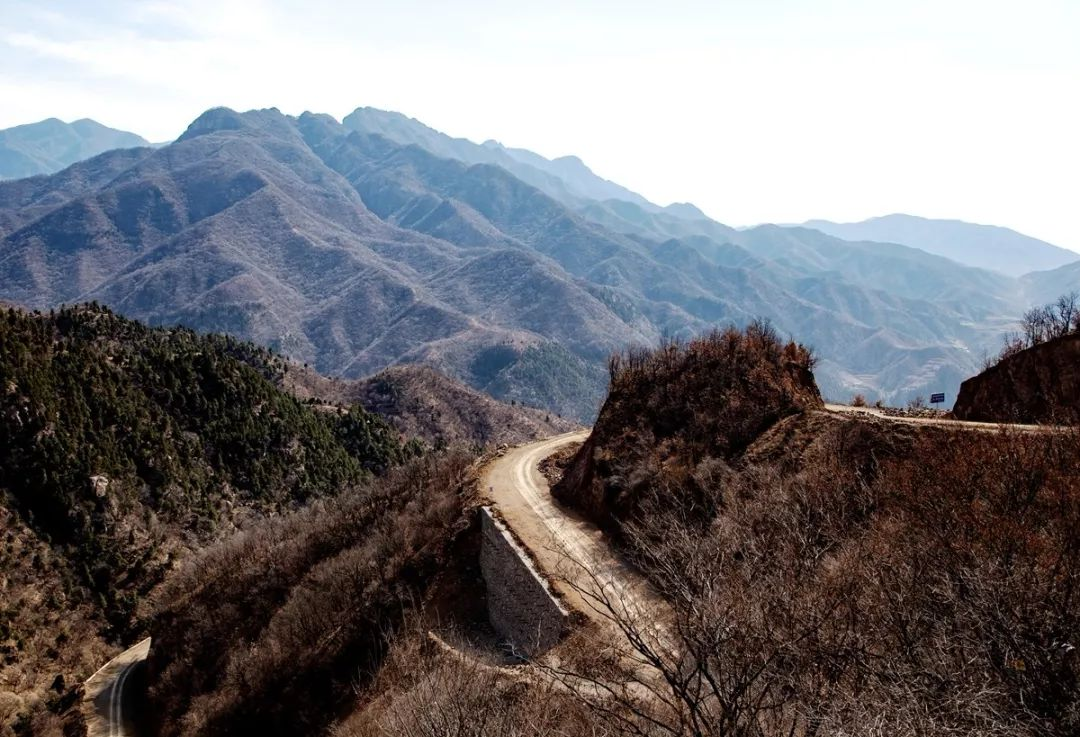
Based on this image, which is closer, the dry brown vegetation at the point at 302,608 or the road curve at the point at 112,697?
the dry brown vegetation at the point at 302,608

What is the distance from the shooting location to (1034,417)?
23828 millimetres

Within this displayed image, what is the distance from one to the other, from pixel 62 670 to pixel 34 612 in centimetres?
511

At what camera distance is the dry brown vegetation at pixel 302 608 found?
96.3 ft

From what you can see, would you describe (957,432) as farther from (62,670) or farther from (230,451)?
(230,451)

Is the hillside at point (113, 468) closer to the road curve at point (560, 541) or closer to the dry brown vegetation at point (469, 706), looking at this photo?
the road curve at point (560, 541)

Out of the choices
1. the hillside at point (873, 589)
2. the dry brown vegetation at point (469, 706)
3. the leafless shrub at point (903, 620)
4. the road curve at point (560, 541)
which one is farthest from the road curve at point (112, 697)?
the leafless shrub at point (903, 620)

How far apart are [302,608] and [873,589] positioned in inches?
1126

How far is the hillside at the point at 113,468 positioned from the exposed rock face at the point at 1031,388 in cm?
5616

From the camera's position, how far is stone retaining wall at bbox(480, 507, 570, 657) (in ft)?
76.3

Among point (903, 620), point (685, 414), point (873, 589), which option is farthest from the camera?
point (685, 414)

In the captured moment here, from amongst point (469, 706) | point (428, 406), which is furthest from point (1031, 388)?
point (428, 406)

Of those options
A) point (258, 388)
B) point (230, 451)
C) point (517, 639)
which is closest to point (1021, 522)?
point (517, 639)

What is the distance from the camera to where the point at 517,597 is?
25.7m

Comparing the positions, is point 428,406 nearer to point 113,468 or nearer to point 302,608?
point 113,468
